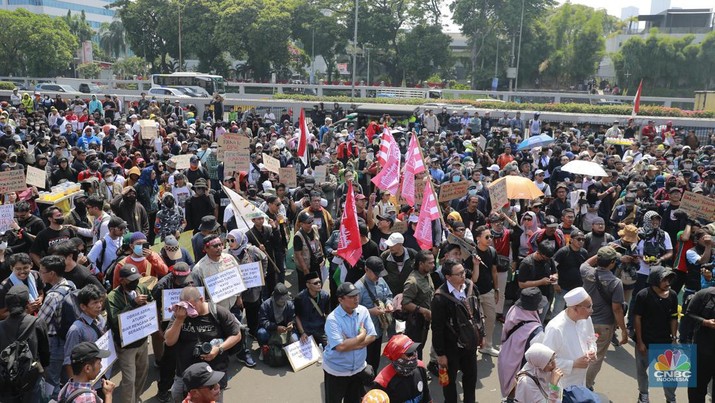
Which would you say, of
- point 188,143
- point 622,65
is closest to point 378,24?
point 622,65

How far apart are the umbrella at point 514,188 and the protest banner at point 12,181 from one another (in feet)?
23.0

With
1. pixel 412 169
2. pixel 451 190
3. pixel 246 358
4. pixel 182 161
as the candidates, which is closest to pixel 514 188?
pixel 451 190

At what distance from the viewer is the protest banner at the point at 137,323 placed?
17.3 ft

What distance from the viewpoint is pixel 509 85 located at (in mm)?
56812

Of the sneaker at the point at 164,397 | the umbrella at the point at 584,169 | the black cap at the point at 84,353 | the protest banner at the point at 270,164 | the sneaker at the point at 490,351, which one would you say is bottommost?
the sneaker at the point at 164,397

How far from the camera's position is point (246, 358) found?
279 inches

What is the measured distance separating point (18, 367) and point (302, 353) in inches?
122

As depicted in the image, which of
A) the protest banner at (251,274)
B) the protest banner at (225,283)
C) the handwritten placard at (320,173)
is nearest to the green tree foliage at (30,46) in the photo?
the handwritten placard at (320,173)

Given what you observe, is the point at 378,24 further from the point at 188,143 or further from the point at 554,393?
the point at 554,393

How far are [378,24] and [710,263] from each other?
51.9 metres

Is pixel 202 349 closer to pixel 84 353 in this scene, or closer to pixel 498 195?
pixel 84 353

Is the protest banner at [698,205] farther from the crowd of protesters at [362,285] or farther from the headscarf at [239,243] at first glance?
the headscarf at [239,243]

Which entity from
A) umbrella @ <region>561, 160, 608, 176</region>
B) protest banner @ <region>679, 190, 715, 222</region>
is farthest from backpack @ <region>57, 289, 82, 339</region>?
umbrella @ <region>561, 160, 608, 176</region>

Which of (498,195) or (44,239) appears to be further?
(498,195)
